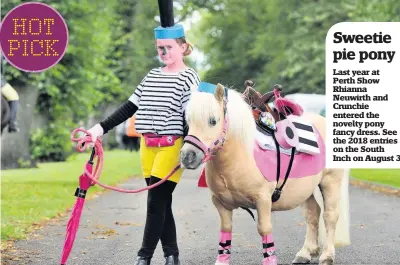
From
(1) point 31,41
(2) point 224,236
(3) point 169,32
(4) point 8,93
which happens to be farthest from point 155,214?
(4) point 8,93

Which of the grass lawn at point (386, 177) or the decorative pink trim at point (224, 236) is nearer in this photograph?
the decorative pink trim at point (224, 236)

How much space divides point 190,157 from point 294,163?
1.62m

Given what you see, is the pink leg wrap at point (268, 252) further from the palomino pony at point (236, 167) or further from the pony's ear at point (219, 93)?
the pony's ear at point (219, 93)

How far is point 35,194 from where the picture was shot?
2072 cm

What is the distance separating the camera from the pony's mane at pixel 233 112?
8.32 meters

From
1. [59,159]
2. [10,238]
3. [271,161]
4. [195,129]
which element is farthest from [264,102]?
[59,159]

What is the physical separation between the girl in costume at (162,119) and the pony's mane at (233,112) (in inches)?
13.9

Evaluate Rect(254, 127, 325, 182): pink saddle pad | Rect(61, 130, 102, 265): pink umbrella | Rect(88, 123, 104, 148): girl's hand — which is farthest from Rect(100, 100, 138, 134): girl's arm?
Rect(254, 127, 325, 182): pink saddle pad

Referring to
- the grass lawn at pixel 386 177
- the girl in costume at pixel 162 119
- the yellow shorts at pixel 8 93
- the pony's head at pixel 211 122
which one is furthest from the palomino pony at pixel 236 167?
the grass lawn at pixel 386 177

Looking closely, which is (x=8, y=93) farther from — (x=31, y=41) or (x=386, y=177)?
(x=386, y=177)

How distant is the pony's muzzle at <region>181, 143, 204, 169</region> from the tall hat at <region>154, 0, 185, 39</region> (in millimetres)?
1211

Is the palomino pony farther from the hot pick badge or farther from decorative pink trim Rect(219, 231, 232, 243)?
the hot pick badge

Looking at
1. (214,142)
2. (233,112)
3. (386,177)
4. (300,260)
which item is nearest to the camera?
(214,142)

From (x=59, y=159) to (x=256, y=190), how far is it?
108 feet
